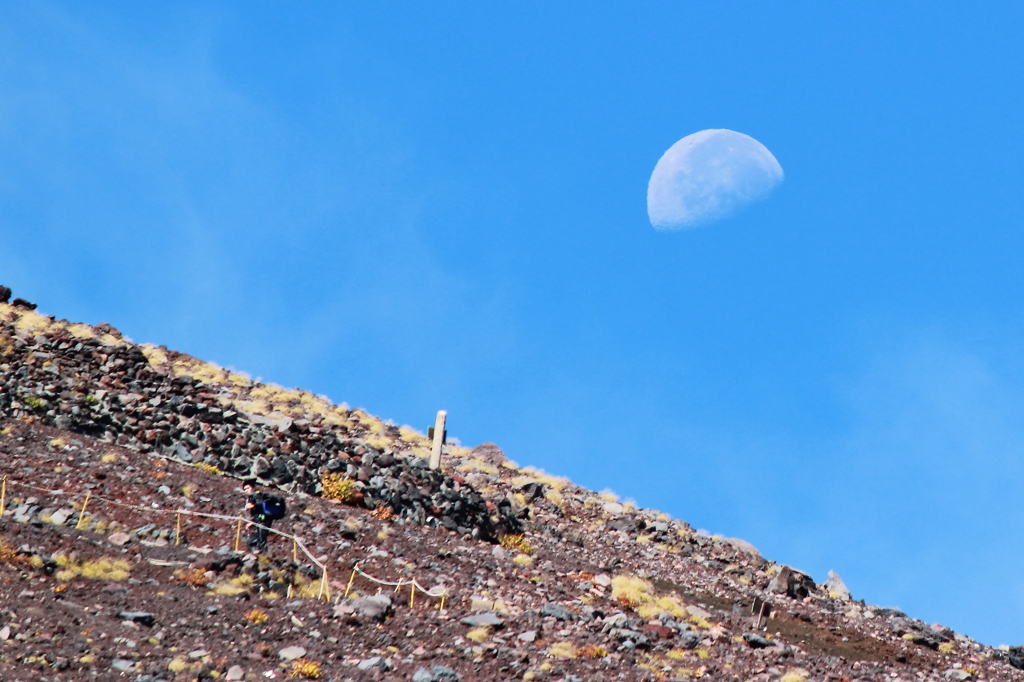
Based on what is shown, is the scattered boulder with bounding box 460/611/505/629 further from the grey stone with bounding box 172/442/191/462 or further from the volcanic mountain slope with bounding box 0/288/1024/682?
the grey stone with bounding box 172/442/191/462

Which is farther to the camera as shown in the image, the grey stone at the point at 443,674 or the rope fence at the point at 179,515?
the rope fence at the point at 179,515

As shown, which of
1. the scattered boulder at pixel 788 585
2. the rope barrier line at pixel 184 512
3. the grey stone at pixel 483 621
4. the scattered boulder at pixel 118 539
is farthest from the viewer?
the scattered boulder at pixel 788 585

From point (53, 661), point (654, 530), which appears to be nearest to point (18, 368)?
point (53, 661)

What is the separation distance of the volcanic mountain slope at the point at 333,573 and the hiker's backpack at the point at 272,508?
681mm

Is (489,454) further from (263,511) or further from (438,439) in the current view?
(263,511)

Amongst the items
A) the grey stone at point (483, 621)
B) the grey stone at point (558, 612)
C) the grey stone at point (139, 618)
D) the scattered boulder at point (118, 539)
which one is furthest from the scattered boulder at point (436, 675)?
the scattered boulder at point (118, 539)

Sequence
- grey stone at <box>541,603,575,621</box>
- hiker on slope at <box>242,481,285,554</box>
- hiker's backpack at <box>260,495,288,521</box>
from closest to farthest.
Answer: grey stone at <box>541,603,575,621</box> → hiker on slope at <box>242,481,285,554</box> → hiker's backpack at <box>260,495,288,521</box>

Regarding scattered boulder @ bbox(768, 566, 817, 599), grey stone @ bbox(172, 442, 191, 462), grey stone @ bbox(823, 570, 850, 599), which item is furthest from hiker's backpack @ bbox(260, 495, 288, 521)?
grey stone @ bbox(823, 570, 850, 599)

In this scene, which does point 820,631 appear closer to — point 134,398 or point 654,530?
point 654,530

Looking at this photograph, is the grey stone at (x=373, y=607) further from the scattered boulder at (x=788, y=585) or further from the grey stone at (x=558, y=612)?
the scattered boulder at (x=788, y=585)

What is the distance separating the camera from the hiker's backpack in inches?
817

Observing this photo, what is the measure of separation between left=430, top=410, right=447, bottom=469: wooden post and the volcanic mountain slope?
148 centimetres

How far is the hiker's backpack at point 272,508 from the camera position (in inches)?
817

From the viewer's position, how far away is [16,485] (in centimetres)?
2041
